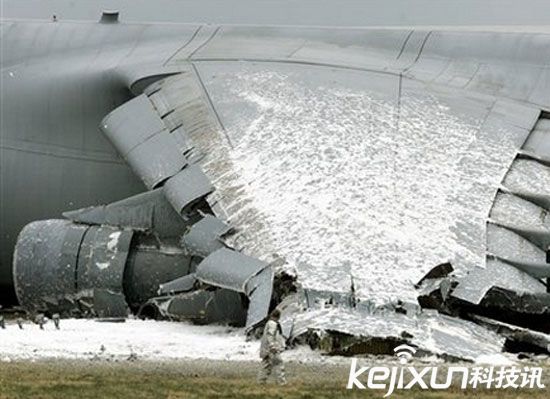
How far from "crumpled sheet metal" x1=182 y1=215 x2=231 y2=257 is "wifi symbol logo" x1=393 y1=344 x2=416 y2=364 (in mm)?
3066

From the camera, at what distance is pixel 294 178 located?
592 inches

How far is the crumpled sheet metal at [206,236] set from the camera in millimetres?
14578

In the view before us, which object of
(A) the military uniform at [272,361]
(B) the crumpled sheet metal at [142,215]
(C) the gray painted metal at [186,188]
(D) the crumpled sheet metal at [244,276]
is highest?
(C) the gray painted metal at [186,188]

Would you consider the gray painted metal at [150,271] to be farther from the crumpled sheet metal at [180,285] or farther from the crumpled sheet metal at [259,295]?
the crumpled sheet metal at [259,295]

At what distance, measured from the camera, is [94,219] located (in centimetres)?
1694

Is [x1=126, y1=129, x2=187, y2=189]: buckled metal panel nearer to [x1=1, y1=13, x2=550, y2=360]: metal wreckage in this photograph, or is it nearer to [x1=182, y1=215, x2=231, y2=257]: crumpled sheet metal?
[x1=1, y1=13, x2=550, y2=360]: metal wreckage

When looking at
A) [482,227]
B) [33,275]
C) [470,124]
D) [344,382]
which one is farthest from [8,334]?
[470,124]

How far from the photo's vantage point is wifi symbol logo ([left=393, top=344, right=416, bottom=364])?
11.9 m

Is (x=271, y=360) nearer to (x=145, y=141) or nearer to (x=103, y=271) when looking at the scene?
(x=103, y=271)

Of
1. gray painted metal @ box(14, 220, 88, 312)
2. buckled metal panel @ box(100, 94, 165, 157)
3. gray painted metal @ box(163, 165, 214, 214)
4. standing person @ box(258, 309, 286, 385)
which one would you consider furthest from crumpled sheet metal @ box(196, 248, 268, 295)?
buckled metal panel @ box(100, 94, 165, 157)

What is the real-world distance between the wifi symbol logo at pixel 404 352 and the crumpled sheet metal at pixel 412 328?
0.26ft

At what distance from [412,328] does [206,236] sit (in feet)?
10.5

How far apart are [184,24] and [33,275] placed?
5.65m

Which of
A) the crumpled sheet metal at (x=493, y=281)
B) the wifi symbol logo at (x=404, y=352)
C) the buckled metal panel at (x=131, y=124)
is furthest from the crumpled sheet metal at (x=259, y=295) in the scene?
the buckled metal panel at (x=131, y=124)
